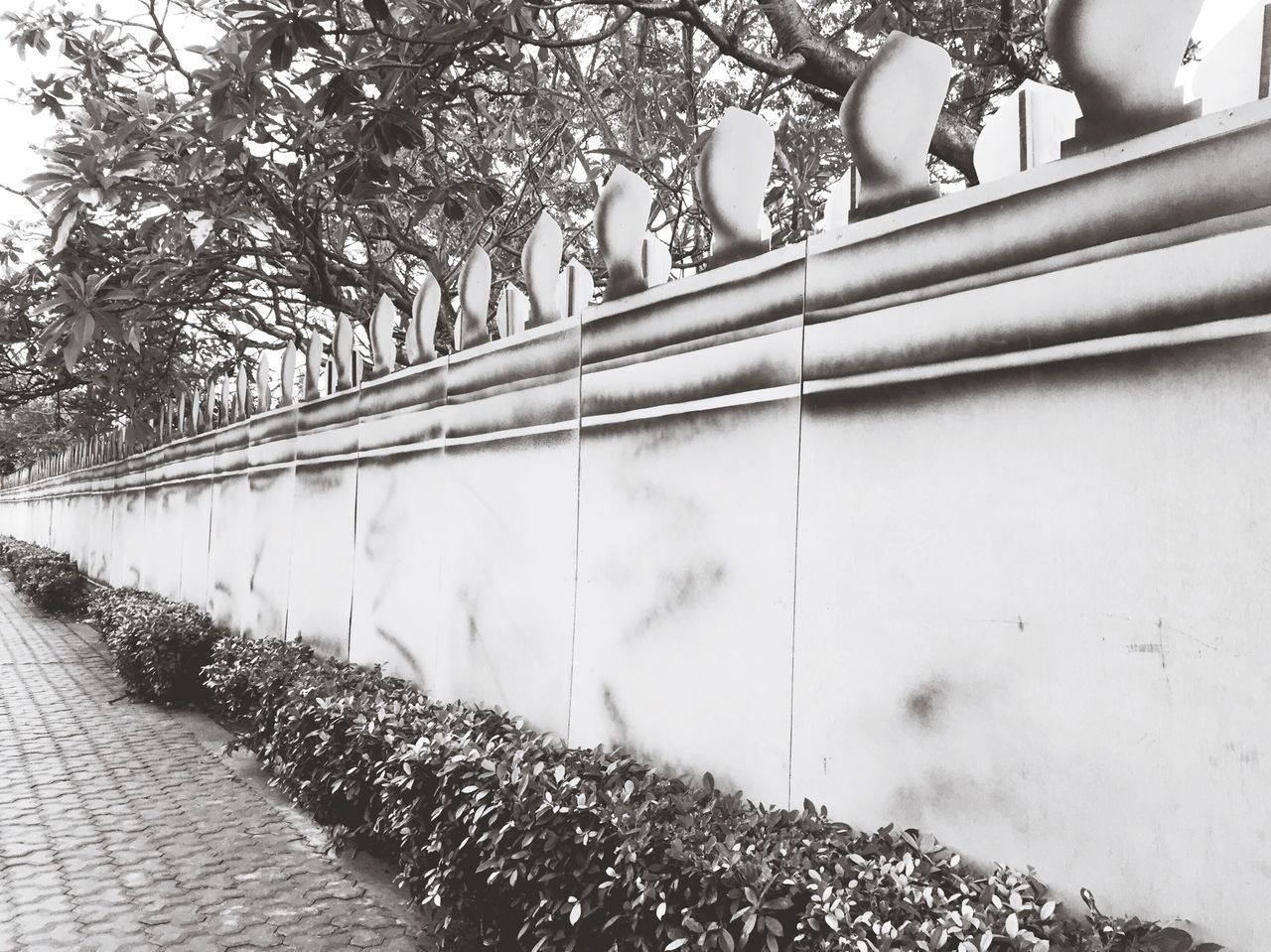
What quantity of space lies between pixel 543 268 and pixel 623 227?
0.56 metres

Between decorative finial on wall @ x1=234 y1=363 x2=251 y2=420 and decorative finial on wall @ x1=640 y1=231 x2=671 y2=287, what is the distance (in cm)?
537

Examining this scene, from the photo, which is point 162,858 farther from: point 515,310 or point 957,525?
point 957,525

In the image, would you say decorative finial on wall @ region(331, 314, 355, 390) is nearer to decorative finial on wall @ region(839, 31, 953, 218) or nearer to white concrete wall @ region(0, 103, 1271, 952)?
white concrete wall @ region(0, 103, 1271, 952)

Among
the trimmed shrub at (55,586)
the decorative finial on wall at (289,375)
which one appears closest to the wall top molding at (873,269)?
the decorative finial on wall at (289,375)

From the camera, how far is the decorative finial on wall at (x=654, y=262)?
3225 mm

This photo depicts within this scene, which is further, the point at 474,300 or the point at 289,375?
the point at 289,375

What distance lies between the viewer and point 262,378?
7277 mm

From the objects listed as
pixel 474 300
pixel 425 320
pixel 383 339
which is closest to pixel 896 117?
pixel 474 300

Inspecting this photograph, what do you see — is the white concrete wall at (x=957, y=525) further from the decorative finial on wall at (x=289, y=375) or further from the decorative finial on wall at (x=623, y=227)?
the decorative finial on wall at (x=289, y=375)

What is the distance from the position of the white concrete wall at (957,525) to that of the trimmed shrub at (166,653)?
4.25m

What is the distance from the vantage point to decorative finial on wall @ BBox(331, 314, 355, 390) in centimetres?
561

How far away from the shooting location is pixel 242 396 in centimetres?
763

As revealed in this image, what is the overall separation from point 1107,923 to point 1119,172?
1.41 meters

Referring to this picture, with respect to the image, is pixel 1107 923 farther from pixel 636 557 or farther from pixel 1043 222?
pixel 636 557
